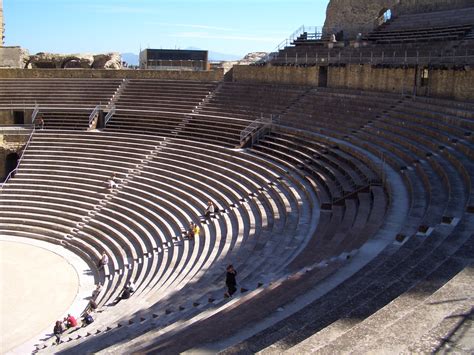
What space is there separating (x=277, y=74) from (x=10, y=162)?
12.7 metres

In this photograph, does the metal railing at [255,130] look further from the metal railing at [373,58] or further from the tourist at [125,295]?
the tourist at [125,295]

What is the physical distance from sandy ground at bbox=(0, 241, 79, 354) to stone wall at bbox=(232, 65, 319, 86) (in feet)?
42.5

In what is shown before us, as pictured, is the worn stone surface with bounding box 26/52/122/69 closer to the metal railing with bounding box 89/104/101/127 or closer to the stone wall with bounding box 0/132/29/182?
the metal railing with bounding box 89/104/101/127

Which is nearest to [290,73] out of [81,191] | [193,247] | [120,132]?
[120,132]

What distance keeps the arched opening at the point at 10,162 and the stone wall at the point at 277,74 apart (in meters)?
11.1

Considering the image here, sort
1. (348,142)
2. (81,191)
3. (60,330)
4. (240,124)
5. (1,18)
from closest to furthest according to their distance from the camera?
(60,330), (348,142), (81,191), (240,124), (1,18)

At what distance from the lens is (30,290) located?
13930 millimetres

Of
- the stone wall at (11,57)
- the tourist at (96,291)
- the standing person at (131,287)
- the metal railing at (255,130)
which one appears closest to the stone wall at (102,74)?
the stone wall at (11,57)

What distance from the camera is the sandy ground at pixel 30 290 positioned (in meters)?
12.1

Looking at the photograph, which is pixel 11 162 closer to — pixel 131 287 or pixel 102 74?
pixel 102 74

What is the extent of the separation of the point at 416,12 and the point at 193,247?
20.7m

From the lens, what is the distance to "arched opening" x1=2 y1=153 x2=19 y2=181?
23.5 meters

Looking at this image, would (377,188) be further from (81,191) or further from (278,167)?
(81,191)

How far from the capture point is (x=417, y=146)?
43.2ft
